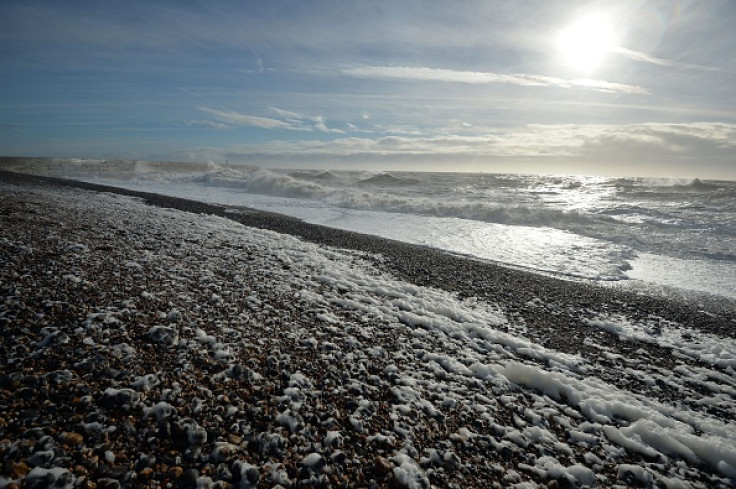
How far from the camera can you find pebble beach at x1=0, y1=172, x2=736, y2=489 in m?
3.02

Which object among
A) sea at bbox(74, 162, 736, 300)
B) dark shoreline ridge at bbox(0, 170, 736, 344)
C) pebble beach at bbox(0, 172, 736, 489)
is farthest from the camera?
sea at bbox(74, 162, 736, 300)

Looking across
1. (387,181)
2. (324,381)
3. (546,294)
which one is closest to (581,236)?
(546,294)

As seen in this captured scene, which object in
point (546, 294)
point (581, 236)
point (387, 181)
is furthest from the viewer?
point (387, 181)

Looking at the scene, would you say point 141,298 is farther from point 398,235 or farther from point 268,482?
point 398,235

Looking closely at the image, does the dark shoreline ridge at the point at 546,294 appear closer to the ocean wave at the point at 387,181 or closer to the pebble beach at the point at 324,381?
the pebble beach at the point at 324,381

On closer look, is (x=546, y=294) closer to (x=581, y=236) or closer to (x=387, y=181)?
(x=581, y=236)

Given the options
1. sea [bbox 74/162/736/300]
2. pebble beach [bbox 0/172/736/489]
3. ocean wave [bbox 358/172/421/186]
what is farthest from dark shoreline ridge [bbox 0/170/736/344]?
ocean wave [bbox 358/172/421/186]

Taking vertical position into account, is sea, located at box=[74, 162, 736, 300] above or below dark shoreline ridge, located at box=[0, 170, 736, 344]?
above

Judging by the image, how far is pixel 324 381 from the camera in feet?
13.9

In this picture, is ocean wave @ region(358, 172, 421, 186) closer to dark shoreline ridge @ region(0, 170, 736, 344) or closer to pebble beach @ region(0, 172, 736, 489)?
dark shoreline ridge @ region(0, 170, 736, 344)

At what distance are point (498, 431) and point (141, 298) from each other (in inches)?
217

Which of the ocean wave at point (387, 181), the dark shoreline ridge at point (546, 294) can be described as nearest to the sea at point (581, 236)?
the dark shoreline ridge at point (546, 294)

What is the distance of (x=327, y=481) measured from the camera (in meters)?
2.97

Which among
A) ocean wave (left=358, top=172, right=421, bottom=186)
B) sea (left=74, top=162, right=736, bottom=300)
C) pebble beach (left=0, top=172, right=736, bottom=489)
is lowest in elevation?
pebble beach (left=0, top=172, right=736, bottom=489)
